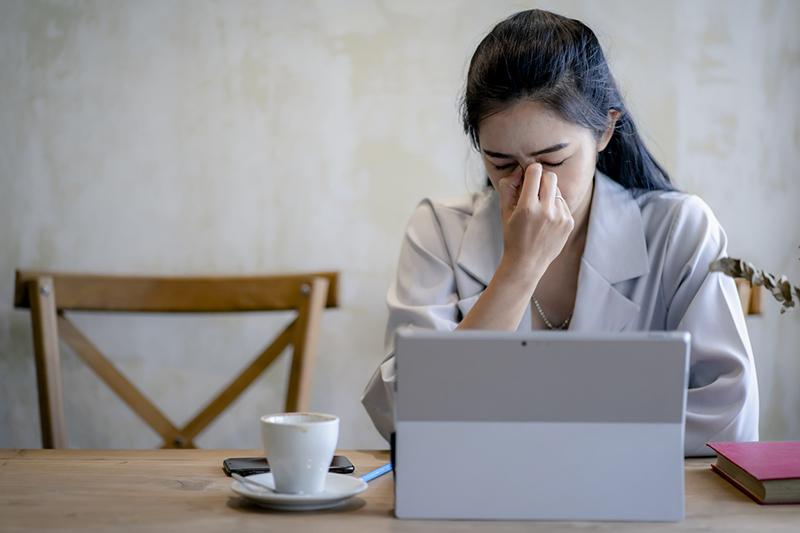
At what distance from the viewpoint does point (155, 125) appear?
2.24 m

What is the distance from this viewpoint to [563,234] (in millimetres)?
1455

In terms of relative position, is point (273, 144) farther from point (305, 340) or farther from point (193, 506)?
point (193, 506)

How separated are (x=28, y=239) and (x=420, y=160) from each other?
0.91 m

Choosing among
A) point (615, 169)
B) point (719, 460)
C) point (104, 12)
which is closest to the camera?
point (719, 460)

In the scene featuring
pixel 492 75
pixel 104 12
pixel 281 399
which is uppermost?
pixel 104 12

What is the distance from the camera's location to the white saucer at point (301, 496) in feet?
2.78

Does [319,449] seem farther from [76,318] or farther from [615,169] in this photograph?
[76,318]

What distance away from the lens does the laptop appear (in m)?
0.80

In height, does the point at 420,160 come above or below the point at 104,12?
below

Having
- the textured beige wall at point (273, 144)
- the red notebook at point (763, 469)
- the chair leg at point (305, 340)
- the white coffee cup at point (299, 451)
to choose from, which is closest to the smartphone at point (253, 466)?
the white coffee cup at point (299, 451)

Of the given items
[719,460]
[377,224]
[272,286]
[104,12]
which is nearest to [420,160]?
[377,224]

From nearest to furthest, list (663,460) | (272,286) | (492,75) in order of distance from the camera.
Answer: (663,460), (492,75), (272,286)

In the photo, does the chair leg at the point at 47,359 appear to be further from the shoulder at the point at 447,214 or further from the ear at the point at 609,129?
the ear at the point at 609,129

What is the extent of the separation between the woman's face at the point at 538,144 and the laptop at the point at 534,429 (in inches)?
26.7
